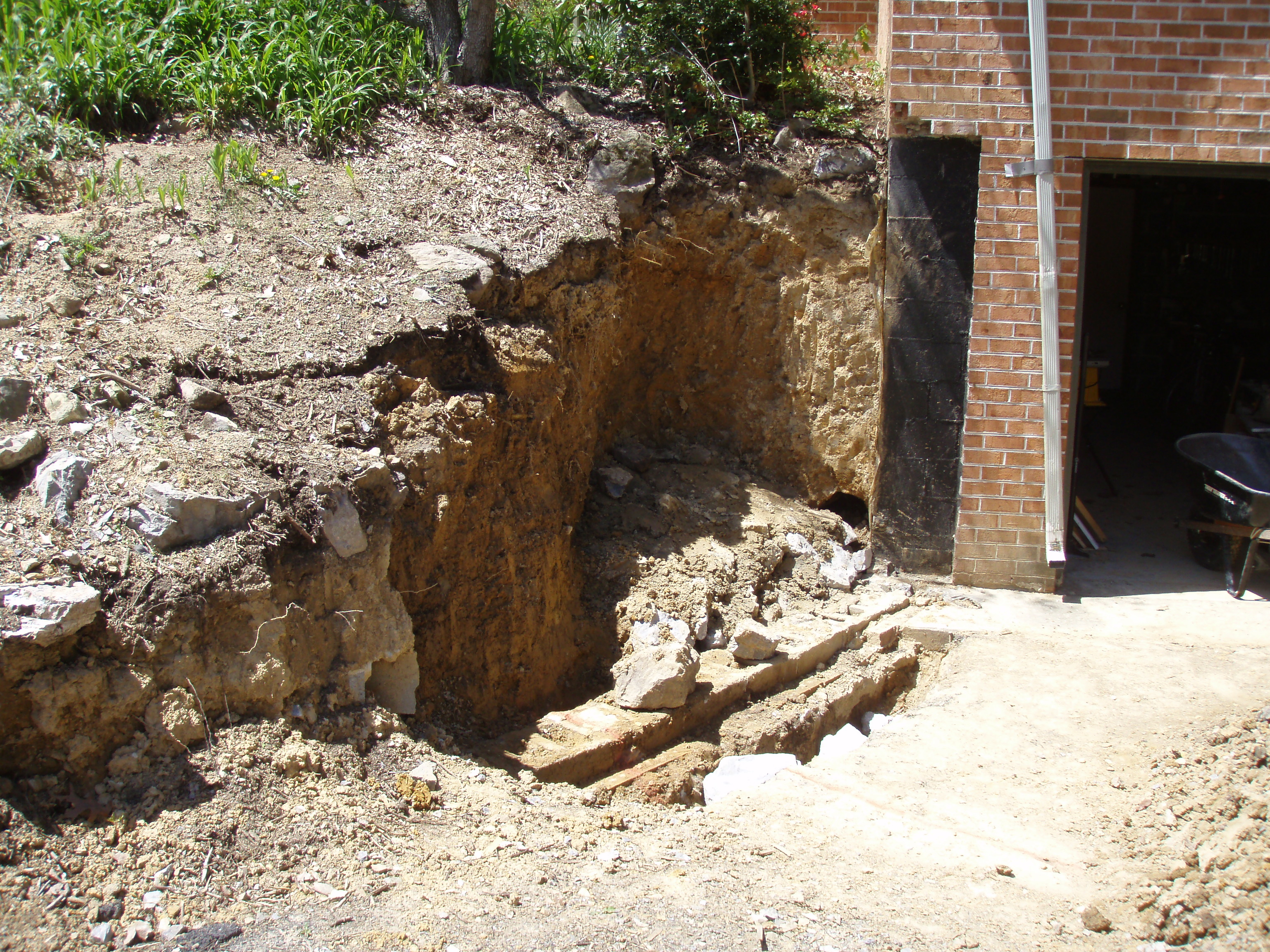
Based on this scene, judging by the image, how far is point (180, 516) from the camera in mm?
3008

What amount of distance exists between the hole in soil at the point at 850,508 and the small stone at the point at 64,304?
4.29 m

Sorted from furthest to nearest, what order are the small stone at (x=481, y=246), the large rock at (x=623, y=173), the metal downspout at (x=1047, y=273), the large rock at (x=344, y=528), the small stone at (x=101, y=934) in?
1. the large rock at (x=623, y=173)
2. the metal downspout at (x=1047, y=273)
3. the small stone at (x=481, y=246)
4. the large rock at (x=344, y=528)
5. the small stone at (x=101, y=934)

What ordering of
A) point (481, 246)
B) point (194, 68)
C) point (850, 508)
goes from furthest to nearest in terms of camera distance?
point (850, 508), point (194, 68), point (481, 246)

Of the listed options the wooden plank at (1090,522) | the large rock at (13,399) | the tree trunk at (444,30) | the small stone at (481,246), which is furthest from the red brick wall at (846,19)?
the large rock at (13,399)

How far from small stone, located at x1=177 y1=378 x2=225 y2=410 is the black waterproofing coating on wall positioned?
359cm

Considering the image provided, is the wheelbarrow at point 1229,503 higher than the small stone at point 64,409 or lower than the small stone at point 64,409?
lower

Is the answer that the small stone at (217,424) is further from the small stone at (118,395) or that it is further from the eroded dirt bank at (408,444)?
the small stone at (118,395)

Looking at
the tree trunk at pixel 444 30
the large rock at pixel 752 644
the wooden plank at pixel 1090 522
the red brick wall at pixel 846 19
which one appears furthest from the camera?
the red brick wall at pixel 846 19

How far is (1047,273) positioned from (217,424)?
4.20 metres

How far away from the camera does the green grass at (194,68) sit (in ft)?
16.0

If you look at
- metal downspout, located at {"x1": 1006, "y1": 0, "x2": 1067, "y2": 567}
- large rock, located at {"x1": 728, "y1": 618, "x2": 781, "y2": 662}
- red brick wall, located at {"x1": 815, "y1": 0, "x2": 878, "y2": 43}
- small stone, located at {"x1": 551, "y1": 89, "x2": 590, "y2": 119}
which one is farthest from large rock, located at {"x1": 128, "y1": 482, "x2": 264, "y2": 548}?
red brick wall, located at {"x1": 815, "y1": 0, "x2": 878, "y2": 43}

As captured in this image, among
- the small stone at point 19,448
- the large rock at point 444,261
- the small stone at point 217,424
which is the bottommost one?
the small stone at point 19,448

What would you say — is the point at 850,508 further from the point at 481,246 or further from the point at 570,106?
the point at 570,106

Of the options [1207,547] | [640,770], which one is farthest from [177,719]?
[1207,547]
